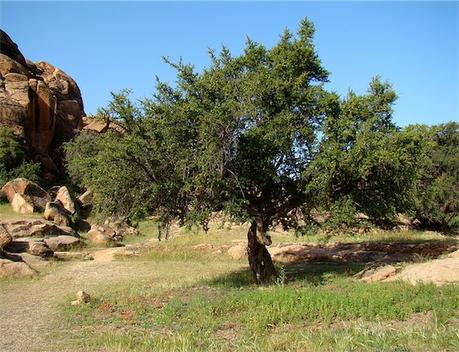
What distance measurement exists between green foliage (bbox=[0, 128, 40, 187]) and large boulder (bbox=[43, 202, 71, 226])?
10534mm

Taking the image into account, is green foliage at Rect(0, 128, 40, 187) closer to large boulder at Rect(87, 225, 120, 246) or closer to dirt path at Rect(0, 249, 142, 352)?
large boulder at Rect(87, 225, 120, 246)

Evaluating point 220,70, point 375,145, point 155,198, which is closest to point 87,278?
point 155,198

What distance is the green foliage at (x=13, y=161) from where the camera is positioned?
4531cm

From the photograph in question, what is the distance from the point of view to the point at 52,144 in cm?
5753

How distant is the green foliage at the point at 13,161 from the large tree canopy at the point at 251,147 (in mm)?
32097

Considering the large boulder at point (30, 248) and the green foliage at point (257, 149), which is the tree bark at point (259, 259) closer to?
the green foliage at point (257, 149)

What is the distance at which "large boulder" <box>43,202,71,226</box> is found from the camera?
119ft

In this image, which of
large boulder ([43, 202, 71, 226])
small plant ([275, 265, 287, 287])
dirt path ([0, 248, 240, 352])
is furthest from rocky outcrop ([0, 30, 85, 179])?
small plant ([275, 265, 287, 287])

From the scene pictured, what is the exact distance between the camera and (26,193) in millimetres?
40219

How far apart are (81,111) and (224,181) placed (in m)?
56.2

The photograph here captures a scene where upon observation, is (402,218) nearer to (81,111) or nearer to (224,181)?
(224,181)

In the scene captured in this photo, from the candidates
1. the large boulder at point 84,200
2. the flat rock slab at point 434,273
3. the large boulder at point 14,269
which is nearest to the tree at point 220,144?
the flat rock slab at point 434,273

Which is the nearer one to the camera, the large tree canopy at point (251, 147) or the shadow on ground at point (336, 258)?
the large tree canopy at point (251, 147)

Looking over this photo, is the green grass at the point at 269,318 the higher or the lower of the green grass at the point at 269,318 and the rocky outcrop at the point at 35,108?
the lower
